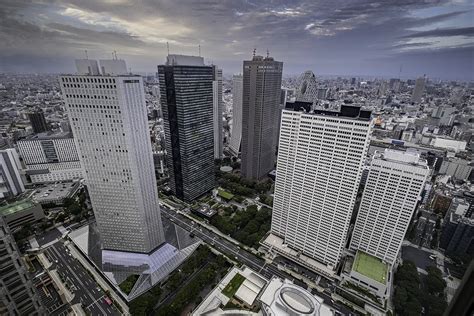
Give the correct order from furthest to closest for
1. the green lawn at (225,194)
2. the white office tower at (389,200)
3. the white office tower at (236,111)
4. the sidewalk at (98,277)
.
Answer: the white office tower at (236,111) < the green lawn at (225,194) < the sidewalk at (98,277) < the white office tower at (389,200)

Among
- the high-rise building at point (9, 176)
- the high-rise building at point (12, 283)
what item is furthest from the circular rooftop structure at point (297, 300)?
the high-rise building at point (9, 176)

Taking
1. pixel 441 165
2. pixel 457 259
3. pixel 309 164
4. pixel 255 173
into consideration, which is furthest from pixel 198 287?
pixel 441 165

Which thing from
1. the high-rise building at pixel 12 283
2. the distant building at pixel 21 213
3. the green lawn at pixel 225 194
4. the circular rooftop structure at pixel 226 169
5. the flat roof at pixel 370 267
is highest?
the high-rise building at pixel 12 283

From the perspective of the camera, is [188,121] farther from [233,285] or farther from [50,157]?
[50,157]

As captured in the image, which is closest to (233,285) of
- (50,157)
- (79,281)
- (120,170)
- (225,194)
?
(120,170)

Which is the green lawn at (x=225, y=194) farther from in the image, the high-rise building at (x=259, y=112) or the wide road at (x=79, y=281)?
the wide road at (x=79, y=281)
